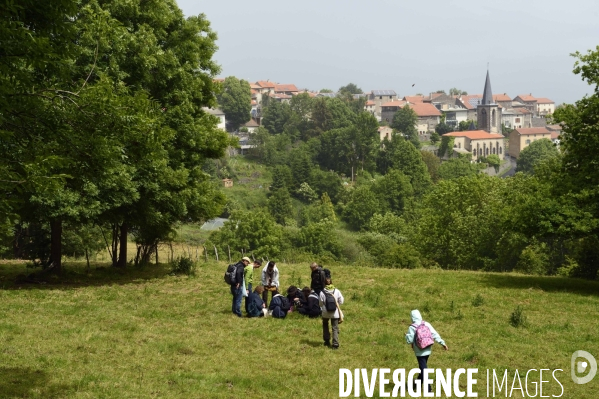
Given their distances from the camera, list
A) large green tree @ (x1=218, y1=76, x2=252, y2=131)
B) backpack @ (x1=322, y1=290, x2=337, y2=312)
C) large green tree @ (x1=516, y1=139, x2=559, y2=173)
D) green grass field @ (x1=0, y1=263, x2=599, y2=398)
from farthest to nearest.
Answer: large green tree @ (x1=218, y1=76, x2=252, y2=131) < large green tree @ (x1=516, y1=139, x2=559, y2=173) < backpack @ (x1=322, y1=290, x2=337, y2=312) < green grass field @ (x1=0, y1=263, x2=599, y2=398)

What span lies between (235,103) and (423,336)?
185069mm

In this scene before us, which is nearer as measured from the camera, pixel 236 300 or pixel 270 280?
pixel 236 300

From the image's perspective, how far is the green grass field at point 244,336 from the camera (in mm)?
12875

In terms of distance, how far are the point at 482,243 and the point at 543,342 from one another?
3731 centimetres

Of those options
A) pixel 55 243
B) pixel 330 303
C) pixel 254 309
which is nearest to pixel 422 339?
pixel 330 303

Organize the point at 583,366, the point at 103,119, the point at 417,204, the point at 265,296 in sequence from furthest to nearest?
the point at 417,204
the point at 265,296
the point at 583,366
the point at 103,119

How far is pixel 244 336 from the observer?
16.7m

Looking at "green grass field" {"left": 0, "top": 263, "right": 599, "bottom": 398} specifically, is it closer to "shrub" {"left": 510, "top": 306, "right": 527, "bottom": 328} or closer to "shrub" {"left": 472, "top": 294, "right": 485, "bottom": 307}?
"shrub" {"left": 472, "top": 294, "right": 485, "bottom": 307}

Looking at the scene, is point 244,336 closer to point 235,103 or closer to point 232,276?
point 232,276

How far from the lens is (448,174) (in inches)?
5812

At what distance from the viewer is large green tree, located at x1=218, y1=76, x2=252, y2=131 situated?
635 feet

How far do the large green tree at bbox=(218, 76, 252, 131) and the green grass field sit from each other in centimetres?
17071

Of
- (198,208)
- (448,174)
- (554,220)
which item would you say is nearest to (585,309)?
(554,220)

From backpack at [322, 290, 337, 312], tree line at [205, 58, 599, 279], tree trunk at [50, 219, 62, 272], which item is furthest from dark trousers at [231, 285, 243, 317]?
tree line at [205, 58, 599, 279]
